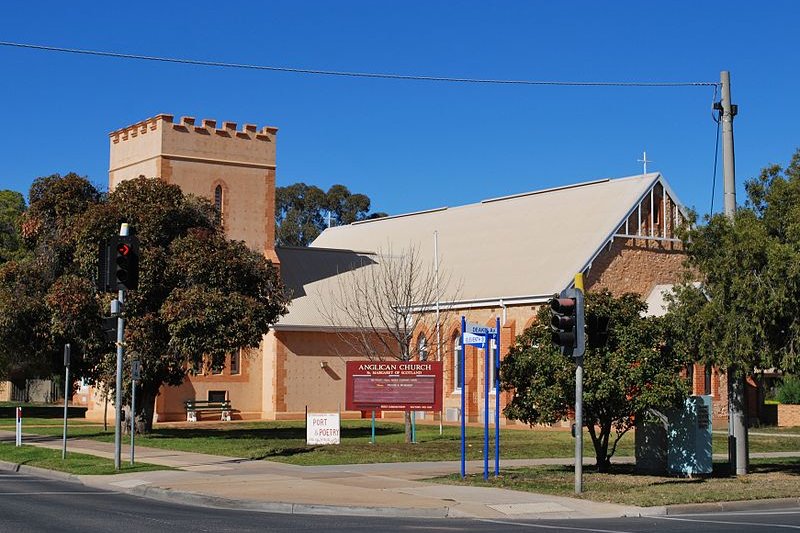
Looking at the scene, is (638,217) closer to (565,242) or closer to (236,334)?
(565,242)

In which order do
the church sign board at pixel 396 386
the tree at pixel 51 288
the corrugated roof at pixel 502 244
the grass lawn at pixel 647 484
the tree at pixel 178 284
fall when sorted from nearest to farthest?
the grass lawn at pixel 647 484 < the church sign board at pixel 396 386 < the tree at pixel 178 284 < the tree at pixel 51 288 < the corrugated roof at pixel 502 244

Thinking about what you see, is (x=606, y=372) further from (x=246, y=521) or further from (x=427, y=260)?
(x=427, y=260)

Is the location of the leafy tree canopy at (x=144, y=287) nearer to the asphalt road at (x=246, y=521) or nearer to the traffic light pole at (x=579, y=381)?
the asphalt road at (x=246, y=521)

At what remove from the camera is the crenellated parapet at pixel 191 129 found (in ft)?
153

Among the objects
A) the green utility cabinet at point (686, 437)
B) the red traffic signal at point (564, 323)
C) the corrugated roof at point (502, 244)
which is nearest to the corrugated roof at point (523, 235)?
the corrugated roof at point (502, 244)

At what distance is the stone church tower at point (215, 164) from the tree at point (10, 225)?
1074cm

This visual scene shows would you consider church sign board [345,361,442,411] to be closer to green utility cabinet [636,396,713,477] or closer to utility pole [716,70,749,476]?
green utility cabinet [636,396,713,477]

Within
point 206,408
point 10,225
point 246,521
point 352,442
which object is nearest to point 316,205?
point 10,225

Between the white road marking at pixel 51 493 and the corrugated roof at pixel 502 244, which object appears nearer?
the white road marking at pixel 51 493

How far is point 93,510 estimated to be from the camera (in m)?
16.7

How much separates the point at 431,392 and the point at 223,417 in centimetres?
2162

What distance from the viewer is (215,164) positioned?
47844 mm

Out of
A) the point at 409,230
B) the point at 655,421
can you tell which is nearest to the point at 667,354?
the point at 655,421

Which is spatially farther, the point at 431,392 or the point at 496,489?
the point at 431,392
